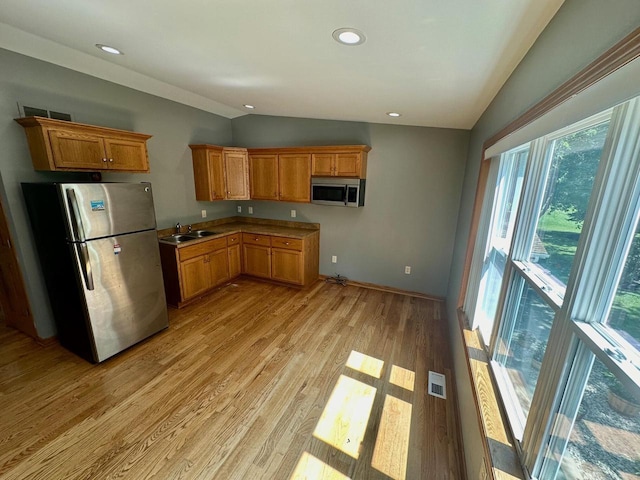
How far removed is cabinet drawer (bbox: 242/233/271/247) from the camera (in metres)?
4.12

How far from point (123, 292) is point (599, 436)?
3.26 meters

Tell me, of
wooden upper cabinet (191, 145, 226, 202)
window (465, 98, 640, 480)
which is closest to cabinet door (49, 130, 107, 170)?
wooden upper cabinet (191, 145, 226, 202)

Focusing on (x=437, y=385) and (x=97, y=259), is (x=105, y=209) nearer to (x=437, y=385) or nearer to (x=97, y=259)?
(x=97, y=259)

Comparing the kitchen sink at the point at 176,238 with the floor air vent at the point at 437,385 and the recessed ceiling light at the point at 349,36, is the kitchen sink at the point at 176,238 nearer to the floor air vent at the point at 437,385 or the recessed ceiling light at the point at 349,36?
the recessed ceiling light at the point at 349,36

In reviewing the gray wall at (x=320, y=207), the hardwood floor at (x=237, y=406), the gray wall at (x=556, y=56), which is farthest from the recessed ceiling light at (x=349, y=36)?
the hardwood floor at (x=237, y=406)

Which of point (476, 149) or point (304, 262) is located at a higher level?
point (476, 149)

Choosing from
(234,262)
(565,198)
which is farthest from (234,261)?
(565,198)

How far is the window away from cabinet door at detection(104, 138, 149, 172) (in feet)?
11.7

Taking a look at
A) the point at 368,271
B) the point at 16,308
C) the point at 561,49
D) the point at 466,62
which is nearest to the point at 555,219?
the point at 561,49

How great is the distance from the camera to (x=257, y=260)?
4.26 metres

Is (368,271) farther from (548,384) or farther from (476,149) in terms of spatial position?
(548,384)

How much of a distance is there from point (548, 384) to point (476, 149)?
2473 mm

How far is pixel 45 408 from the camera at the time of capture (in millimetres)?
1945

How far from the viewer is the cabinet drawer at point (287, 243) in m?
3.93
